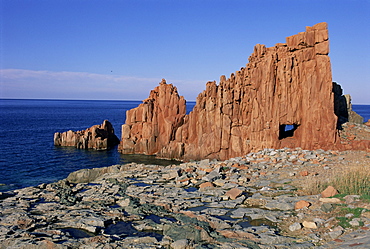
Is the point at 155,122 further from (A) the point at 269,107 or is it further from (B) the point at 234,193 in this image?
(B) the point at 234,193

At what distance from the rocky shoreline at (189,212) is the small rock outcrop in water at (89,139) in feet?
124

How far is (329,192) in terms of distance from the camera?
1847cm

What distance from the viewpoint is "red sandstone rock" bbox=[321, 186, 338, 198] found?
18.4 m

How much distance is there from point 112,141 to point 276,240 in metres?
59.8

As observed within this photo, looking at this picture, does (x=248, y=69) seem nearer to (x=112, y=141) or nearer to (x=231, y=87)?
(x=231, y=87)

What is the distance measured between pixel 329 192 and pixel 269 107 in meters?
22.6

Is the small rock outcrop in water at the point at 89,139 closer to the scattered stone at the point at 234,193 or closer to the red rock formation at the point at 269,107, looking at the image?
the red rock formation at the point at 269,107

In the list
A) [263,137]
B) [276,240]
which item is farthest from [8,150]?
[276,240]

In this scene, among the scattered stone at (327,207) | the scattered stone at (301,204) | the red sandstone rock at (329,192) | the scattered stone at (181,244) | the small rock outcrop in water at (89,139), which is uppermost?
the red sandstone rock at (329,192)

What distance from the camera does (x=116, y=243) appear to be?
14.3 meters

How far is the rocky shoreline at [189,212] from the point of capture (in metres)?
14.2

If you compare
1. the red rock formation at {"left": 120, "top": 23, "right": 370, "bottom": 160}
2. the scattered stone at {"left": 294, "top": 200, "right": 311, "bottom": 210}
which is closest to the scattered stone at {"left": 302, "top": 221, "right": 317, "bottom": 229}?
the scattered stone at {"left": 294, "top": 200, "right": 311, "bottom": 210}

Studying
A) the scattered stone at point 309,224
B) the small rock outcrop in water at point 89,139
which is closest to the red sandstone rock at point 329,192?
the scattered stone at point 309,224

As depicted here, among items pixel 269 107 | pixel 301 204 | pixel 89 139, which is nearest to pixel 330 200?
pixel 301 204
